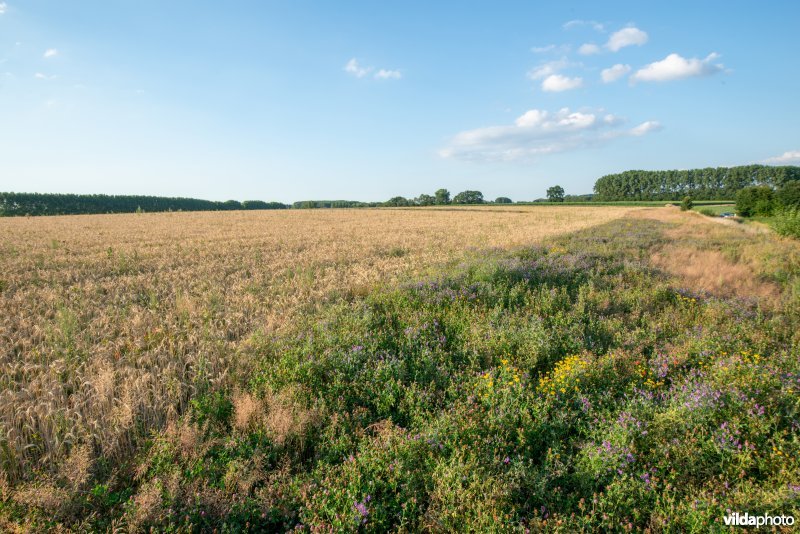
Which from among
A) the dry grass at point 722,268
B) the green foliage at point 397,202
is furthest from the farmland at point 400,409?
the green foliage at point 397,202

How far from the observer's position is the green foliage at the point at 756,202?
4147cm

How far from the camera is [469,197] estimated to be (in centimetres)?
12669

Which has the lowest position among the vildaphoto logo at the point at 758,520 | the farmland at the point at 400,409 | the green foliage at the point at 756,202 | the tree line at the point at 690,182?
the vildaphoto logo at the point at 758,520

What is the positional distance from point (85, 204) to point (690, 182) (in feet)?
582

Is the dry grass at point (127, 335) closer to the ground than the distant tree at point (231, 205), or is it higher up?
closer to the ground

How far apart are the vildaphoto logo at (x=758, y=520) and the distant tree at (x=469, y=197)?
124165 mm

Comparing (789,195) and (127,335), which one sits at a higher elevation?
(789,195)

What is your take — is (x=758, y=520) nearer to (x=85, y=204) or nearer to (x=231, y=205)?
(x=85, y=204)

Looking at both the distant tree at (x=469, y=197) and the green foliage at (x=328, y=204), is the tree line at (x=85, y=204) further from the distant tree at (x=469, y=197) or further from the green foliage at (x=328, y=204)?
the distant tree at (x=469, y=197)

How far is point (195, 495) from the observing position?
3.07m

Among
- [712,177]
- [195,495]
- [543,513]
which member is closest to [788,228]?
[543,513]

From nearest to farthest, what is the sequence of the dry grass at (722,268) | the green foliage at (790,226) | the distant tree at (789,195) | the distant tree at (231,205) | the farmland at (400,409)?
the farmland at (400,409), the dry grass at (722,268), the green foliage at (790,226), the distant tree at (789,195), the distant tree at (231,205)

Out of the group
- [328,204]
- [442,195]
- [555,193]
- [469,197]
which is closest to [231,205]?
[328,204]

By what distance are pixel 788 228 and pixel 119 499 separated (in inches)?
1151
